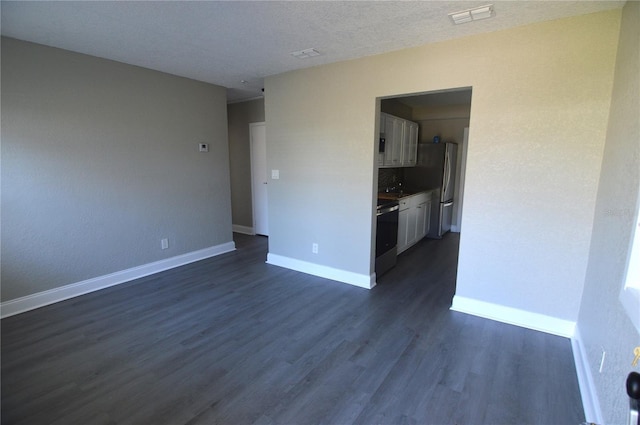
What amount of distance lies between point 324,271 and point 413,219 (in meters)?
1.94

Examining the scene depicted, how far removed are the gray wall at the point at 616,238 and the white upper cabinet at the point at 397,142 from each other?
239 centimetres

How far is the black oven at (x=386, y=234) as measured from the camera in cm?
379

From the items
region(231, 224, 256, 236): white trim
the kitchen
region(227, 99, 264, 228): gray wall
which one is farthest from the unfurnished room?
region(231, 224, 256, 236): white trim

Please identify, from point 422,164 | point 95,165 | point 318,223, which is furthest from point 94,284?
point 422,164

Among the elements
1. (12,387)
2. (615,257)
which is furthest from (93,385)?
(615,257)

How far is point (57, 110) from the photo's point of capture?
10.1ft

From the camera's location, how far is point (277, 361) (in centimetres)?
228

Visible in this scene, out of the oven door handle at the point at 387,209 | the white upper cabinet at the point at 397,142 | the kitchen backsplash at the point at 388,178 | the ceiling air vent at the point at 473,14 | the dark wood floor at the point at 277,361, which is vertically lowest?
the dark wood floor at the point at 277,361

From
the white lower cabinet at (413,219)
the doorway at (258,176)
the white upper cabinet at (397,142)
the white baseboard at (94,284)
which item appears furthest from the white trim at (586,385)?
the doorway at (258,176)

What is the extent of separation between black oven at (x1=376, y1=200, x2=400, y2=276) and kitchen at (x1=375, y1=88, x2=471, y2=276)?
0.05 ft

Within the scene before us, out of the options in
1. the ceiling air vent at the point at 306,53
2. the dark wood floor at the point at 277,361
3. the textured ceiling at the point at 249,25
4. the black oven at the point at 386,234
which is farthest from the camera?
the black oven at the point at 386,234

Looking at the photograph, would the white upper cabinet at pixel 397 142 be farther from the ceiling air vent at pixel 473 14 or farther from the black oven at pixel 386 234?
the ceiling air vent at pixel 473 14

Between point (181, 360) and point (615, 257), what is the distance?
2915 millimetres

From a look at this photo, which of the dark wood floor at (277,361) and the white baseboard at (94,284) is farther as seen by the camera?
the white baseboard at (94,284)
